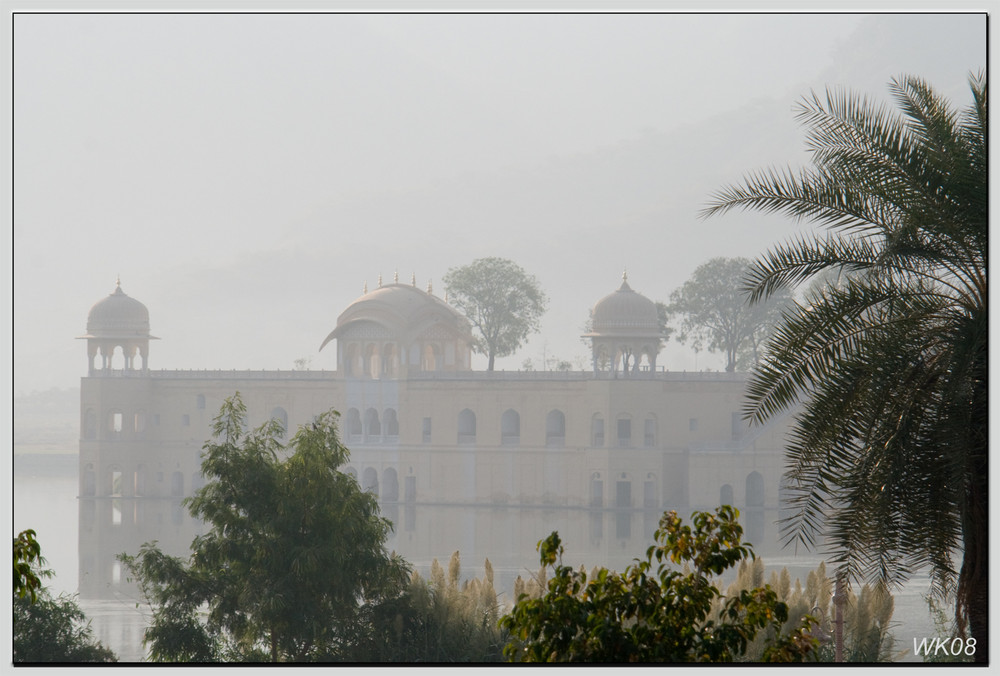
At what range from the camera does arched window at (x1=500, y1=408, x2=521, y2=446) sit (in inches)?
1156

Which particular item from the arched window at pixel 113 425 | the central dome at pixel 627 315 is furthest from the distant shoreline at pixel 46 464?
the central dome at pixel 627 315

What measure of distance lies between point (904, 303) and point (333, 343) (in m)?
25.1

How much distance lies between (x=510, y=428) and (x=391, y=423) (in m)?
2.90

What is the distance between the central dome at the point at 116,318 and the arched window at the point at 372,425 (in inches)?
226

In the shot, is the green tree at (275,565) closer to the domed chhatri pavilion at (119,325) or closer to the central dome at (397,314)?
the central dome at (397,314)

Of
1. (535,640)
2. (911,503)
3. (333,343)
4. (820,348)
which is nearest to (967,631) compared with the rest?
(911,503)

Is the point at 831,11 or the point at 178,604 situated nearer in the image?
the point at 831,11

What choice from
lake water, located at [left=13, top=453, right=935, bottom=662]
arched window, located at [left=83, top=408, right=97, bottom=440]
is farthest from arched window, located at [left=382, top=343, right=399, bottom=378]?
arched window, located at [left=83, top=408, right=97, bottom=440]

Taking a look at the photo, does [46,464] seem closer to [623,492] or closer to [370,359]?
[370,359]

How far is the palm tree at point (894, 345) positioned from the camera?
6145 mm

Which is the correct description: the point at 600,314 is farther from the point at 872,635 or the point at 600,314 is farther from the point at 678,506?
the point at 872,635

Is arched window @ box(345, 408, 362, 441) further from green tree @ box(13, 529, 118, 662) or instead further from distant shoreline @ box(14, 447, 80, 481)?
green tree @ box(13, 529, 118, 662)

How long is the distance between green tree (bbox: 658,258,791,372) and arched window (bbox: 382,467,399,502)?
7.59m

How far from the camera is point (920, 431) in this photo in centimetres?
620
